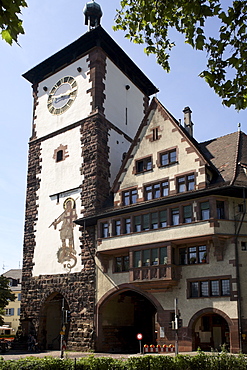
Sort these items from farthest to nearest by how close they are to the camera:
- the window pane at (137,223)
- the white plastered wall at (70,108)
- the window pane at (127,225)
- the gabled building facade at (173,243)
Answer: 1. the white plastered wall at (70,108)
2. the window pane at (127,225)
3. the window pane at (137,223)
4. the gabled building facade at (173,243)

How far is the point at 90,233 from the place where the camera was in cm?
3388

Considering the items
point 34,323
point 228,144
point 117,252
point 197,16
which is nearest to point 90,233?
point 117,252

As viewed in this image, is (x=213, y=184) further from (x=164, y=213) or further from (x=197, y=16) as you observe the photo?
(x=197, y=16)

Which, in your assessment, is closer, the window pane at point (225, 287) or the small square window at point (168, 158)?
the window pane at point (225, 287)

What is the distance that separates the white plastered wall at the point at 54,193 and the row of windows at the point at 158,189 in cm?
487

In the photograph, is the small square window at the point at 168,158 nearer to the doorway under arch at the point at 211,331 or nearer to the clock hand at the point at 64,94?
the doorway under arch at the point at 211,331

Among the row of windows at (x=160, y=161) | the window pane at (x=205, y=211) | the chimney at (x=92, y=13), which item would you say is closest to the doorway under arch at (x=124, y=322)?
the window pane at (x=205, y=211)

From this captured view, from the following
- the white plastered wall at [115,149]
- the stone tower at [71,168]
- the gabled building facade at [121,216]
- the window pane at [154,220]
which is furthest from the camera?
the white plastered wall at [115,149]

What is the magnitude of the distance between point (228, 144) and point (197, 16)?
21.8 metres

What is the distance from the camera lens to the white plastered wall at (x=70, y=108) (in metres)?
38.2

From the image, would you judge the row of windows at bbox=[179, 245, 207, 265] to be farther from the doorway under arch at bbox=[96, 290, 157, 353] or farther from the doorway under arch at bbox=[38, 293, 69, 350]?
the doorway under arch at bbox=[38, 293, 69, 350]

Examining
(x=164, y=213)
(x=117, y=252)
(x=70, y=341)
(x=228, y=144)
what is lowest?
(x=70, y=341)

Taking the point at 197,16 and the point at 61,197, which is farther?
the point at 61,197

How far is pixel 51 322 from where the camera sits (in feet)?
120
